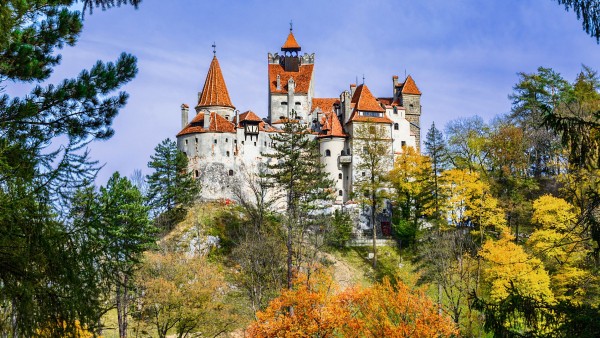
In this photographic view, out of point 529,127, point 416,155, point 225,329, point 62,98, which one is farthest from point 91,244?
point 529,127

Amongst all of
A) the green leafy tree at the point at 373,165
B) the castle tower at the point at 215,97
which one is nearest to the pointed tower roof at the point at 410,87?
the green leafy tree at the point at 373,165

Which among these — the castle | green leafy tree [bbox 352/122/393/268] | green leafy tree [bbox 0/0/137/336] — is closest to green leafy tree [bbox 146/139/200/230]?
the castle

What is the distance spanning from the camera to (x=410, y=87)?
2712 inches

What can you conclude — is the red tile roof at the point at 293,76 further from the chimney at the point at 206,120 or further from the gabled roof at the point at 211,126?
the chimney at the point at 206,120

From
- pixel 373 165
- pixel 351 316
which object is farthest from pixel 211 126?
pixel 351 316

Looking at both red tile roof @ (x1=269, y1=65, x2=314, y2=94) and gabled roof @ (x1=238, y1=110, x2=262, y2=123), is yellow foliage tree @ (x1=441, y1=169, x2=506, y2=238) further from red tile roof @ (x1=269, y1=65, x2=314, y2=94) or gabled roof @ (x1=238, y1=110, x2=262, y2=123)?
red tile roof @ (x1=269, y1=65, x2=314, y2=94)

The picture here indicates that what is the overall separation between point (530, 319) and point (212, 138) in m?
50.3

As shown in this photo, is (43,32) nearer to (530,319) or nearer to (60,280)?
(60,280)

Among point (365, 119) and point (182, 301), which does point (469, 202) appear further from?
point (182, 301)

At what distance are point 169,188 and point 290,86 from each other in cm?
1931

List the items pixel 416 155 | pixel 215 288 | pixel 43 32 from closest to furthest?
pixel 43 32 → pixel 215 288 → pixel 416 155

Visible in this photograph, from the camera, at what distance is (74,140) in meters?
11.2

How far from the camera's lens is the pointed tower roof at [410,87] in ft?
225

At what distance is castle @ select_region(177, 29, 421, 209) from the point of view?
2324 inches
